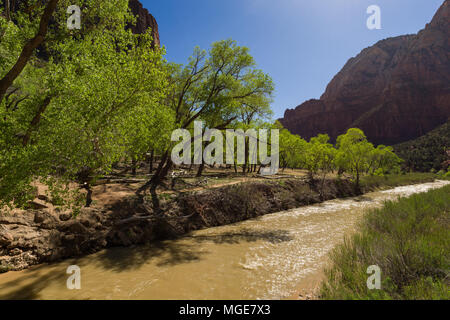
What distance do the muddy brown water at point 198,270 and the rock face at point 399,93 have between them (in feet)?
466

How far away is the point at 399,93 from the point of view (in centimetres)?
11944

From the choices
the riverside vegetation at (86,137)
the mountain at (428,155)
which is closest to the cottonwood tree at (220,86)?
the riverside vegetation at (86,137)

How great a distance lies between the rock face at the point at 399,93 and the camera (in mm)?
112500

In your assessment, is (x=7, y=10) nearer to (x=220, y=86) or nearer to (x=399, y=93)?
(x=220, y=86)

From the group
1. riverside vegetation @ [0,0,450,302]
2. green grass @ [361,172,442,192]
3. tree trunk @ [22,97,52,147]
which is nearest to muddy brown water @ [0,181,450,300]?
riverside vegetation @ [0,0,450,302]

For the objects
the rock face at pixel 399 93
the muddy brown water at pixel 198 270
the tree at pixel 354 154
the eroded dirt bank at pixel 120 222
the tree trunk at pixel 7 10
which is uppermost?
the rock face at pixel 399 93

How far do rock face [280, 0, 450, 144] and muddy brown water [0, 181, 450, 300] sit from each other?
142 metres

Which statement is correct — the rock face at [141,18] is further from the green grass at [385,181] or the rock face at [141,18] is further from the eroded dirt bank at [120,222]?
the green grass at [385,181]

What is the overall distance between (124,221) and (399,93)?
6412 inches

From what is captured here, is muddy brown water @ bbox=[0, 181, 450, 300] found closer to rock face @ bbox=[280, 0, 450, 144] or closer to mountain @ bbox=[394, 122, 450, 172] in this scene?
mountain @ bbox=[394, 122, 450, 172]

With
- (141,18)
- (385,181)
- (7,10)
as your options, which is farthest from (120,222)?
(141,18)

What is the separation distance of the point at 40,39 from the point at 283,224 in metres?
14.8

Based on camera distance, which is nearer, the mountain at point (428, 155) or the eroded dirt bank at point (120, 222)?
the eroded dirt bank at point (120, 222)
